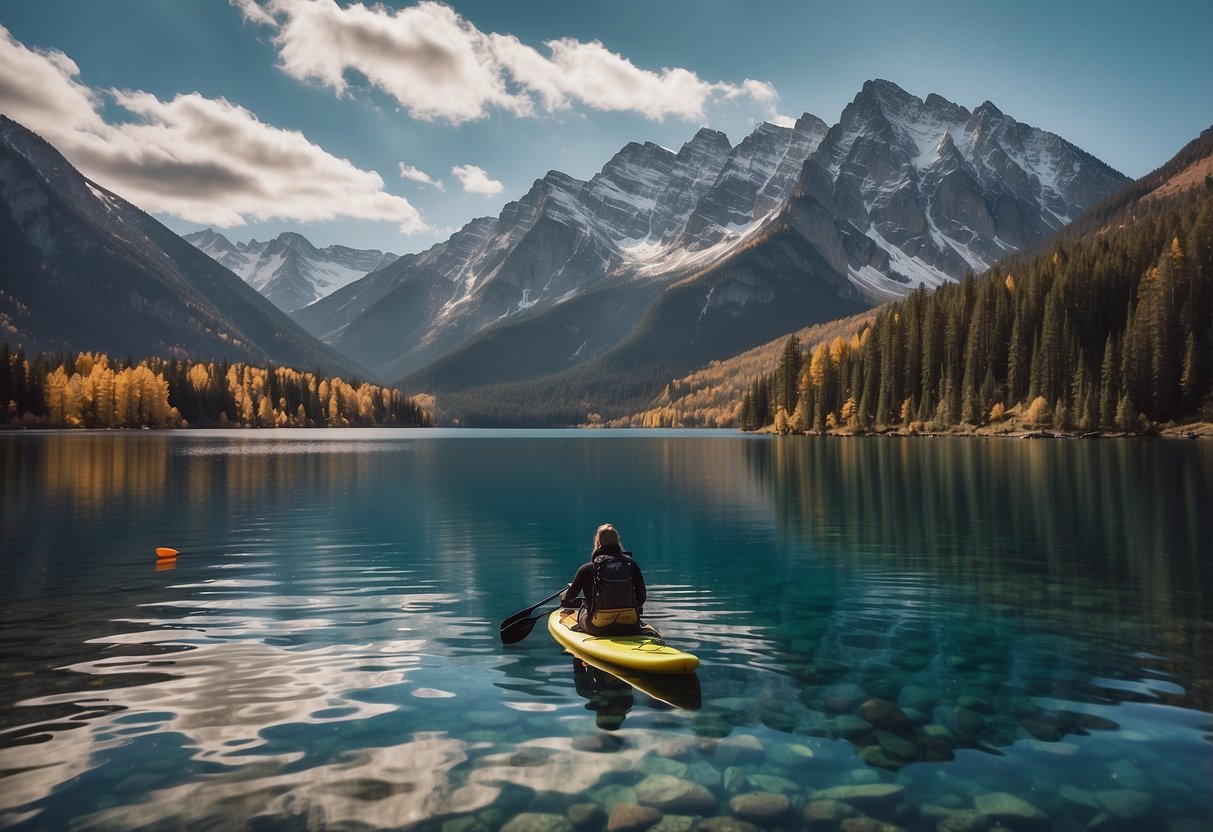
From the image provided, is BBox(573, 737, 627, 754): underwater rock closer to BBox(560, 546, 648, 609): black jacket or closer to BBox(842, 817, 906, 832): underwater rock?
BBox(842, 817, 906, 832): underwater rock

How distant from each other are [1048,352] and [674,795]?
14474cm

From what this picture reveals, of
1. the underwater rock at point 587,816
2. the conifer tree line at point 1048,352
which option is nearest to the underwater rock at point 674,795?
the underwater rock at point 587,816

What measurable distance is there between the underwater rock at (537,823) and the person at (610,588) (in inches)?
294

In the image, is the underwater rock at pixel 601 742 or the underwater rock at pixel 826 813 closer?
the underwater rock at pixel 826 813

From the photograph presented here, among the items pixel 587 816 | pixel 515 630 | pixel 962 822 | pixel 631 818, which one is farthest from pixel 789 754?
pixel 515 630

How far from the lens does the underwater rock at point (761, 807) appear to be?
33.7ft

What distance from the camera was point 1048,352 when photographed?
431 feet

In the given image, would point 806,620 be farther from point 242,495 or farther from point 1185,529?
point 242,495

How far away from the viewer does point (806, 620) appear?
70.7 feet

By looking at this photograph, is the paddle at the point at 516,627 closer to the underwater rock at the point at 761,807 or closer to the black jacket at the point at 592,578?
the black jacket at the point at 592,578

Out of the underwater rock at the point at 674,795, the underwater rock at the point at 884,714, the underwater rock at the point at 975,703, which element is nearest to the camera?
the underwater rock at the point at 674,795

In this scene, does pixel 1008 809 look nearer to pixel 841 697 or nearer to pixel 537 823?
pixel 841 697

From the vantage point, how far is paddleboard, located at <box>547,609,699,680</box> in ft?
52.3

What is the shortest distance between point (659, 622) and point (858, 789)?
10.8 meters
